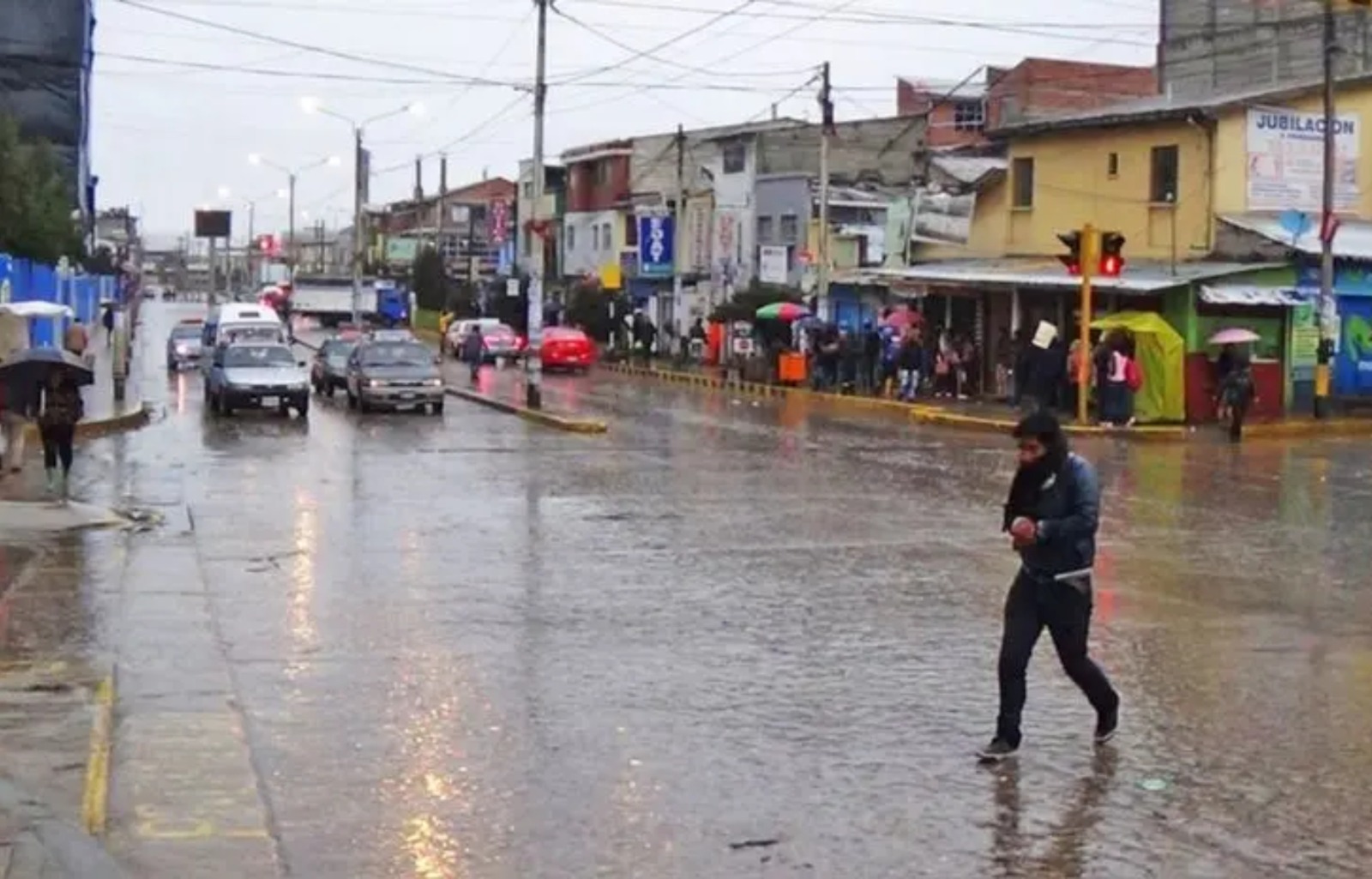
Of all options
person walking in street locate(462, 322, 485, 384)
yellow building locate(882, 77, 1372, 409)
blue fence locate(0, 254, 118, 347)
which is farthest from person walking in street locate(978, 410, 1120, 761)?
person walking in street locate(462, 322, 485, 384)

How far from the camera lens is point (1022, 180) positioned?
47875 mm

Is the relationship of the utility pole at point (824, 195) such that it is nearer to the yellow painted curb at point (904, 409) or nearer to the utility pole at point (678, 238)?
the yellow painted curb at point (904, 409)

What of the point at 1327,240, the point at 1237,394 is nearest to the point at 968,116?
the point at 1327,240

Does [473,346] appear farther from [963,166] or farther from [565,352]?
[963,166]

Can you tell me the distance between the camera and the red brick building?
7844 centimetres

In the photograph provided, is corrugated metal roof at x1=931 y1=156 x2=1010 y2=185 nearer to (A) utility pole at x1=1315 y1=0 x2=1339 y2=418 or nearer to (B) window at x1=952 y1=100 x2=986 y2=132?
(B) window at x1=952 y1=100 x2=986 y2=132

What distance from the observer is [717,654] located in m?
13.0

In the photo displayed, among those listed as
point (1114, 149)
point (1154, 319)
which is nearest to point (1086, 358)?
point (1154, 319)

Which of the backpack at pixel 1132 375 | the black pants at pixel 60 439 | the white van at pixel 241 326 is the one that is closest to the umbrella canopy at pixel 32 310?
the black pants at pixel 60 439

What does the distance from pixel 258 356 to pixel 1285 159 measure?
807 inches

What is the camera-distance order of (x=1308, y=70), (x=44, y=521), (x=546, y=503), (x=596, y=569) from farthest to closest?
(x=1308, y=70)
(x=546, y=503)
(x=44, y=521)
(x=596, y=569)

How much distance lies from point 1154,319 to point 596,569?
23.9 meters

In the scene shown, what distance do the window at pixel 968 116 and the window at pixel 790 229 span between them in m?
11.1

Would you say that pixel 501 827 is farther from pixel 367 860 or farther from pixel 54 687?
pixel 54 687
